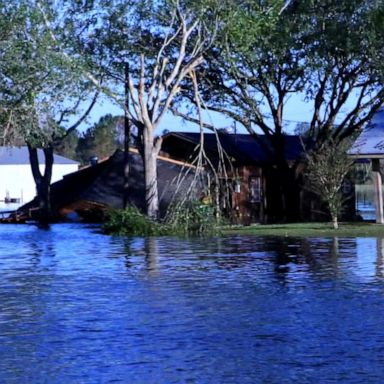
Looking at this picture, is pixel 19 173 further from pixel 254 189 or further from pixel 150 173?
pixel 150 173

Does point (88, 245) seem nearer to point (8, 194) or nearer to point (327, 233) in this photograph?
point (327, 233)

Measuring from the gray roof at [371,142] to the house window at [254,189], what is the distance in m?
10.7

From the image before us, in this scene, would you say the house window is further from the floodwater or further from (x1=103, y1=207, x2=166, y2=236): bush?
the floodwater

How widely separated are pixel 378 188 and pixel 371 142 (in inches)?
100

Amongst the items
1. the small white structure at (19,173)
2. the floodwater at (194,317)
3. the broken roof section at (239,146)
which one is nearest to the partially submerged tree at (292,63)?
the broken roof section at (239,146)

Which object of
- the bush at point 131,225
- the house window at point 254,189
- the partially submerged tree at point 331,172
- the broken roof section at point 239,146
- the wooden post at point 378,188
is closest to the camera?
the partially submerged tree at point 331,172

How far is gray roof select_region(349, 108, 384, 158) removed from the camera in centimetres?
3725

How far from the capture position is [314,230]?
36594 mm

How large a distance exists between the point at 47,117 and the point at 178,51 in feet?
31.5

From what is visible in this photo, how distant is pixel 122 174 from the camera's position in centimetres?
5028

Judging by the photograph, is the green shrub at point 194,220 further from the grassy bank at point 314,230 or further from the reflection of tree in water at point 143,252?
the reflection of tree in water at point 143,252

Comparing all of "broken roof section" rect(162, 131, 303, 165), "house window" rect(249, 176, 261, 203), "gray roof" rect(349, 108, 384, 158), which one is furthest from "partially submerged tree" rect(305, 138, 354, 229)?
"house window" rect(249, 176, 261, 203)

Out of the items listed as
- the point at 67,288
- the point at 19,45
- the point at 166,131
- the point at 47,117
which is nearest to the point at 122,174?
the point at 166,131

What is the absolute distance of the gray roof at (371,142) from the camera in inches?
1467
